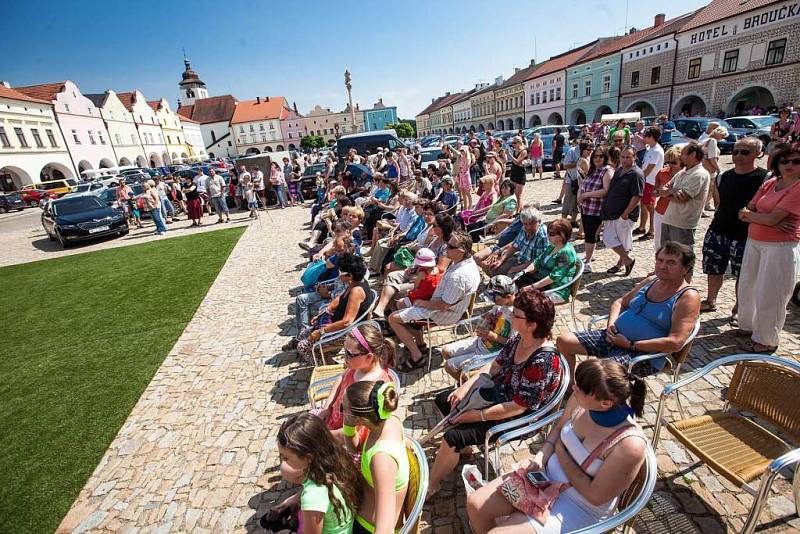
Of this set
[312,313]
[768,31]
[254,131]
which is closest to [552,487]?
[312,313]

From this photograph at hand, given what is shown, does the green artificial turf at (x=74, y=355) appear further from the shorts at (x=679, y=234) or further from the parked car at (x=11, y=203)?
the parked car at (x=11, y=203)

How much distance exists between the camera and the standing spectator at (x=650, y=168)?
6.32 m

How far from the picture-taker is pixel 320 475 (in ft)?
6.28

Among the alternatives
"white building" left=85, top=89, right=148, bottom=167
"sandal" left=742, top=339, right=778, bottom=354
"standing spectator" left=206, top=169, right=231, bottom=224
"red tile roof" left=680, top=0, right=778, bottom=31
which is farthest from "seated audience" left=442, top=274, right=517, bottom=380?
"white building" left=85, top=89, right=148, bottom=167

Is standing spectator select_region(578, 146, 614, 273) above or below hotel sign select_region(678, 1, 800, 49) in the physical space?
below

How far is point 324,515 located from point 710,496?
2.57 m

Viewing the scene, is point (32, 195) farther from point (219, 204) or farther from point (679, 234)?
point (679, 234)

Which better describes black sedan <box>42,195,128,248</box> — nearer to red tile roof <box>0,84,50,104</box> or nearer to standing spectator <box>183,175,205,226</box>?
standing spectator <box>183,175,205,226</box>

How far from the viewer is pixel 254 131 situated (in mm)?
82438

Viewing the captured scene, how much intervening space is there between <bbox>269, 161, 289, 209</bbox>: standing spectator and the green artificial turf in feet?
20.6

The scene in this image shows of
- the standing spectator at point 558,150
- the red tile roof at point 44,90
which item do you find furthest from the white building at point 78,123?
the standing spectator at point 558,150

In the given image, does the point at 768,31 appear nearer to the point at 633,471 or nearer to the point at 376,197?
the point at 376,197

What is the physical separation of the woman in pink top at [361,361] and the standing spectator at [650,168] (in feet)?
18.8

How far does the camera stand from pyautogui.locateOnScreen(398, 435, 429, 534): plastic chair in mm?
1907
